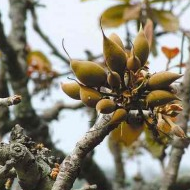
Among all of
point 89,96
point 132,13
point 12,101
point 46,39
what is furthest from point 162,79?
point 46,39

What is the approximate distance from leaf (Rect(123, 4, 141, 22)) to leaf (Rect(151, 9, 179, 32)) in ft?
0.31

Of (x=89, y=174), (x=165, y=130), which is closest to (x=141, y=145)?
(x=89, y=174)

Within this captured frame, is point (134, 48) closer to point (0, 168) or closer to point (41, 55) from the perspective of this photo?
point (0, 168)

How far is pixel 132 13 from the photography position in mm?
2225

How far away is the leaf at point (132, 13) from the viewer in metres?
2.20

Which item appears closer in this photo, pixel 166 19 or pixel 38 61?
pixel 166 19

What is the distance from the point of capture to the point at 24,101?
2666mm

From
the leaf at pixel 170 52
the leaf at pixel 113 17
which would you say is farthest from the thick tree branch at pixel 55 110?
the leaf at pixel 170 52

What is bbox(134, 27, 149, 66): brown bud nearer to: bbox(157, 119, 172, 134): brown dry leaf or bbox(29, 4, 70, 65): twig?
bbox(157, 119, 172, 134): brown dry leaf

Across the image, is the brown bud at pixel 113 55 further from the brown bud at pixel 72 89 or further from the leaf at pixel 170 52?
the leaf at pixel 170 52

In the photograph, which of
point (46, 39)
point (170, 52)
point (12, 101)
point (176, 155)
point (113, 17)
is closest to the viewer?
point (12, 101)

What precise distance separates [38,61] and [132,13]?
1193 mm

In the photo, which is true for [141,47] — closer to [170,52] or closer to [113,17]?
[170,52]

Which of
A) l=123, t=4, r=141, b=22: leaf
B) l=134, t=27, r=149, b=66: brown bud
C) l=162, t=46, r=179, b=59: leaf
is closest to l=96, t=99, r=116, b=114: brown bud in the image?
l=134, t=27, r=149, b=66: brown bud
